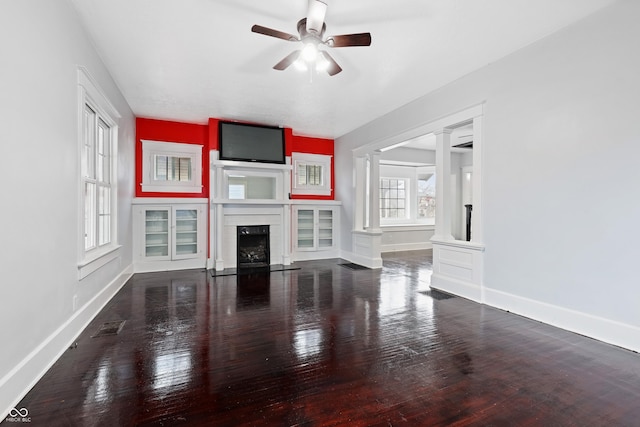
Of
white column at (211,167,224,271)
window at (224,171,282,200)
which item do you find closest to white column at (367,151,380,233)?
window at (224,171,282,200)

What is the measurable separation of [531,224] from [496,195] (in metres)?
0.52

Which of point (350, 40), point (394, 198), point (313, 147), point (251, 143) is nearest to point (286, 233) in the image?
point (251, 143)

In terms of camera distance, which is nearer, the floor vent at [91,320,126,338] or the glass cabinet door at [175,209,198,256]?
the floor vent at [91,320,126,338]

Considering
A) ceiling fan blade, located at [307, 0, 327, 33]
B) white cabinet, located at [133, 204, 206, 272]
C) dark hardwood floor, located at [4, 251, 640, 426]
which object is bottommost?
dark hardwood floor, located at [4, 251, 640, 426]

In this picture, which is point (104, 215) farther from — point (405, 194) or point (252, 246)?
point (405, 194)

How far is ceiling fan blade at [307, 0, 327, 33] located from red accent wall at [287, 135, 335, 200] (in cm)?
410

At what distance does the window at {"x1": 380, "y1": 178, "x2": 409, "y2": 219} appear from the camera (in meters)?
8.59

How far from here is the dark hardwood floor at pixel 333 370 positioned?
1630mm

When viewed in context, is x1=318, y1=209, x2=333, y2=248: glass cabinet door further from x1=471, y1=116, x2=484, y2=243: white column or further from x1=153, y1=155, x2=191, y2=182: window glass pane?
x1=471, y1=116, x2=484, y2=243: white column

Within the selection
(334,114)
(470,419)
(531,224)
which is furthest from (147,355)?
(334,114)

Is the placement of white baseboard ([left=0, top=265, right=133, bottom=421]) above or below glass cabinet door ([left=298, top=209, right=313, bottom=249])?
below

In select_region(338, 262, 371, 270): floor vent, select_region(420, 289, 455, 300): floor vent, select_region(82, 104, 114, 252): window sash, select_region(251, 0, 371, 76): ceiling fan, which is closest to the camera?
select_region(251, 0, 371, 76): ceiling fan

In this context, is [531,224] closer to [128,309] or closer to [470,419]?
[470,419]

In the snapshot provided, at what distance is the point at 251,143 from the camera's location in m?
5.82
